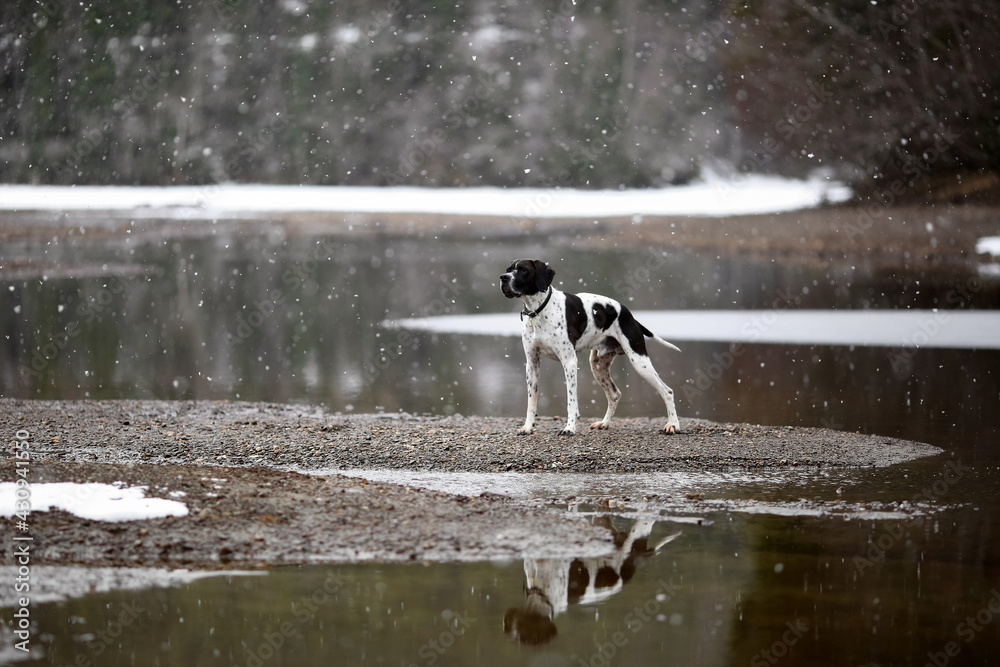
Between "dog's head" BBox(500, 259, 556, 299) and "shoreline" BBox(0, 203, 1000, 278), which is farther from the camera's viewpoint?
"shoreline" BBox(0, 203, 1000, 278)

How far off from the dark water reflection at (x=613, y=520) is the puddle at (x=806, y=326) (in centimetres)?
154

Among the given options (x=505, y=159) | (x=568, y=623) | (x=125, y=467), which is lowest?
(x=568, y=623)

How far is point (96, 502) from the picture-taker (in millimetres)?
7578

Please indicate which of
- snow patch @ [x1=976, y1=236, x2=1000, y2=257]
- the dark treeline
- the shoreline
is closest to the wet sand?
the shoreline

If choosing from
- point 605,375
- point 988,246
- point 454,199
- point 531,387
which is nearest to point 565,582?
point 531,387

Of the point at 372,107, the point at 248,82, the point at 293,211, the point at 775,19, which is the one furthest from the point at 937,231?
the point at 248,82

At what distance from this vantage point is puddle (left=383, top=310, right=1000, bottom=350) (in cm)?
2439

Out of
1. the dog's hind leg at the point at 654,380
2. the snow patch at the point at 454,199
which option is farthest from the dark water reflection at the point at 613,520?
the snow patch at the point at 454,199

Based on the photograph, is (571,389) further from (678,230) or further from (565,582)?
(678,230)

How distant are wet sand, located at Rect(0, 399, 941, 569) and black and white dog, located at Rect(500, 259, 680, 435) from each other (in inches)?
17.9

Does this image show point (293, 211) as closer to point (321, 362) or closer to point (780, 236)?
point (780, 236)

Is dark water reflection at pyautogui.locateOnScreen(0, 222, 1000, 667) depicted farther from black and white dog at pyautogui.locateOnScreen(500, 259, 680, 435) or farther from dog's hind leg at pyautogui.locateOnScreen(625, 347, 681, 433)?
black and white dog at pyautogui.locateOnScreen(500, 259, 680, 435)

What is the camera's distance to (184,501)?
775 centimetres

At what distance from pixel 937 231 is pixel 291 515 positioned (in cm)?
5513
